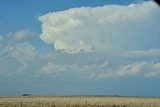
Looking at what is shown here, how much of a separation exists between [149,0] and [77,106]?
55818mm

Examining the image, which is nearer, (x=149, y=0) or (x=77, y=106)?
(x=149, y=0)

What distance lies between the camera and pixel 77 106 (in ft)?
203

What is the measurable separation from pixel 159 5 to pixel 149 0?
0.22 meters

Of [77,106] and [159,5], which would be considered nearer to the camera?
[159,5]

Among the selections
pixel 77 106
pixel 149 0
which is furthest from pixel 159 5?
pixel 77 106

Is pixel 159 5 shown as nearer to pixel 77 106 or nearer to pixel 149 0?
pixel 149 0

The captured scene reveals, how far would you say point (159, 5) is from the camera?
22.6ft

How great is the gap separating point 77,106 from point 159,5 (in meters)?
55.7

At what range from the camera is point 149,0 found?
22.3 ft
